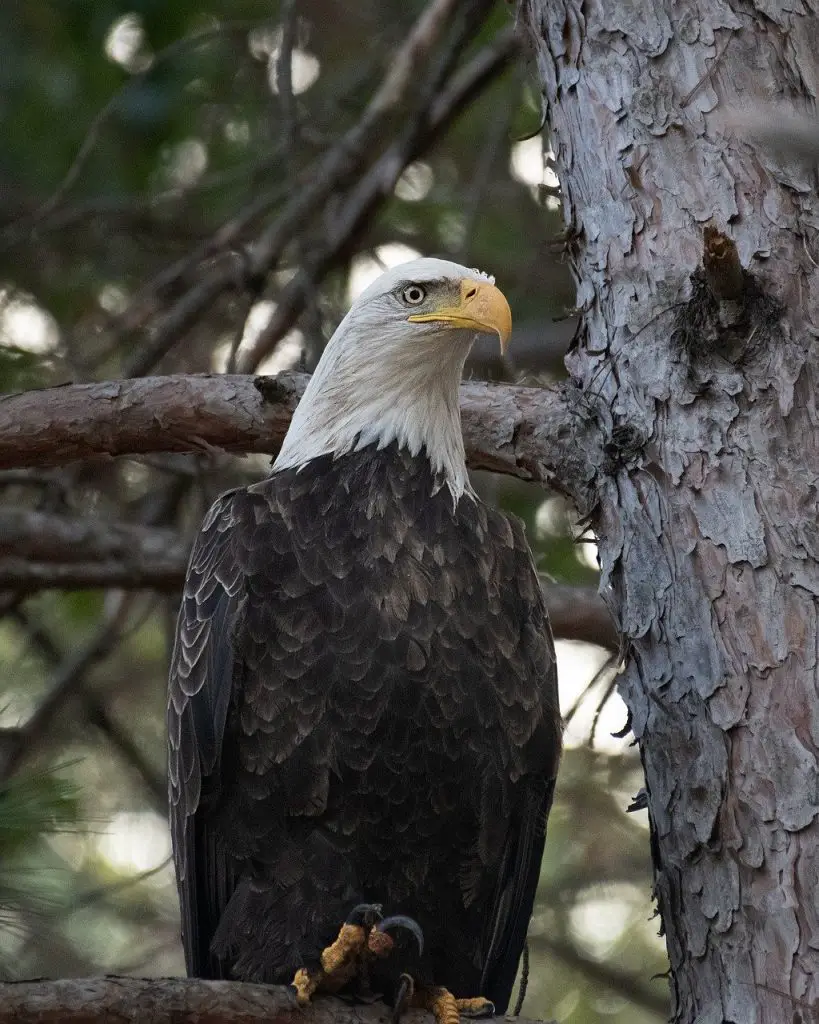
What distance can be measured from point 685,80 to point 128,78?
3077 millimetres

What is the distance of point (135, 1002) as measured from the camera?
96.3 inches

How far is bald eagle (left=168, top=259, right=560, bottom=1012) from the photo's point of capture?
3271mm

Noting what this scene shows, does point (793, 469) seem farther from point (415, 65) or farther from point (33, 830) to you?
point (415, 65)

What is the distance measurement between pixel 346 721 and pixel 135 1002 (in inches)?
37.2

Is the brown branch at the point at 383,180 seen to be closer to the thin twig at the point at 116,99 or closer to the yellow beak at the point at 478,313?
the thin twig at the point at 116,99

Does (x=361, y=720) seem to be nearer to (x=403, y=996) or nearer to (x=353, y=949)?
(x=353, y=949)

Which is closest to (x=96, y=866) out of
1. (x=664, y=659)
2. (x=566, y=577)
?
(x=566, y=577)

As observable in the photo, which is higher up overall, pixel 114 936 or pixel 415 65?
pixel 415 65

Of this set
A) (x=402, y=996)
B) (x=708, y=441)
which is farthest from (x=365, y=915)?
(x=708, y=441)

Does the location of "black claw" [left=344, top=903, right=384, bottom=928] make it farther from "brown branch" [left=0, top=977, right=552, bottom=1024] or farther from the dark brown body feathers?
"brown branch" [left=0, top=977, right=552, bottom=1024]

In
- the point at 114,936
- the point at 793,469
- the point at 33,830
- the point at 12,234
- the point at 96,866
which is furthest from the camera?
the point at 96,866

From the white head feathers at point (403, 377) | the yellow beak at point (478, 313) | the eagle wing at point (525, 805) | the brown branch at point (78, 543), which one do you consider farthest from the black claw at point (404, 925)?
the brown branch at point (78, 543)

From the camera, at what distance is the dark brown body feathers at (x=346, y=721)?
3270mm

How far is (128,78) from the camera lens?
222 inches
